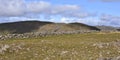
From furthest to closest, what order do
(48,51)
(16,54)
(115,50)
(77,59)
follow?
1. (115,50)
2. (48,51)
3. (16,54)
4. (77,59)

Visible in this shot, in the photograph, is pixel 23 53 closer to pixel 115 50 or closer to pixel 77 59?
pixel 77 59

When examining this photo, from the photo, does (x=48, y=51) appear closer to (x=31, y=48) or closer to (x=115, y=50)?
(x=31, y=48)

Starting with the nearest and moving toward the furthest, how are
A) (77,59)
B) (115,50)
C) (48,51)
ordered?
1. (77,59)
2. (48,51)
3. (115,50)

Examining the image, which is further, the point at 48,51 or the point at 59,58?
the point at 48,51

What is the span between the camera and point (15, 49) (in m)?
43.3

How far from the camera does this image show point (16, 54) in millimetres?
40688

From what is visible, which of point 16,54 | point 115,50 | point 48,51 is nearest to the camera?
point 16,54

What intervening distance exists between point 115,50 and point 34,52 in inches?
447

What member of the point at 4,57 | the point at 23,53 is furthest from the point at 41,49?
the point at 4,57

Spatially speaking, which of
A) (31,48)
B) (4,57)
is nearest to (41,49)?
(31,48)

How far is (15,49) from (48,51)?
411 cm

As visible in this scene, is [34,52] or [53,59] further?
[34,52]

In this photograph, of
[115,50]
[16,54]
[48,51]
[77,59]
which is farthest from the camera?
[115,50]

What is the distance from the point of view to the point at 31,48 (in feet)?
149
